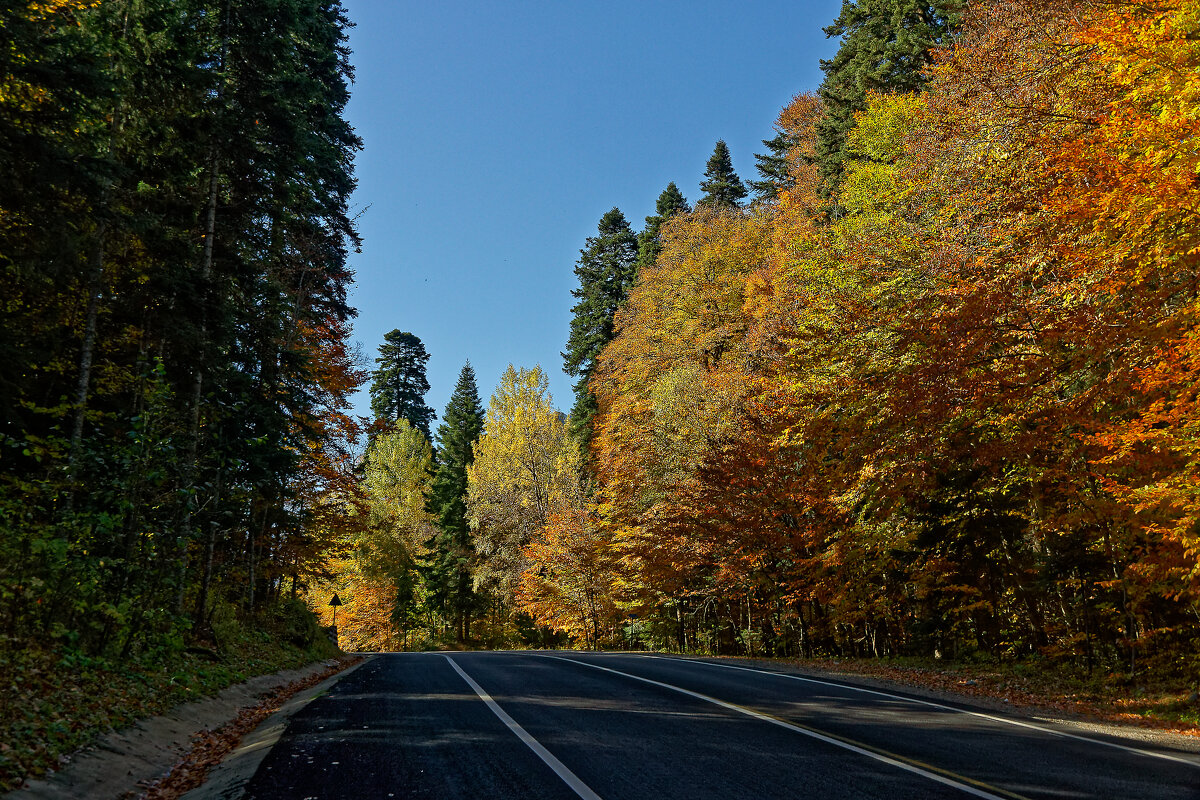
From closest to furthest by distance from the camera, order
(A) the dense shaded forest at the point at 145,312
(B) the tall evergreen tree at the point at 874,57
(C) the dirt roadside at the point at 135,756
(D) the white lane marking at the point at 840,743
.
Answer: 1. (D) the white lane marking at the point at 840,743
2. (C) the dirt roadside at the point at 135,756
3. (A) the dense shaded forest at the point at 145,312
4. (B) the tall evergreen tree at the point at 874,57

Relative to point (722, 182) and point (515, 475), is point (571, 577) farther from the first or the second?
point (722, 182)

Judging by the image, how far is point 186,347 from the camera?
12711 mm

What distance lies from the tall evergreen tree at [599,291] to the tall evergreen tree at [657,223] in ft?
5.09

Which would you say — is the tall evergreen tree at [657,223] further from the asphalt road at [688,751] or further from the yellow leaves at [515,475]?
the asphalt road at [688,751]

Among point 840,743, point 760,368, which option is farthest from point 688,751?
point 760,368

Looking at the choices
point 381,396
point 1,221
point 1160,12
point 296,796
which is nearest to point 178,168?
point 1,221

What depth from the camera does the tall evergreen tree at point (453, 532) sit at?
150 ft

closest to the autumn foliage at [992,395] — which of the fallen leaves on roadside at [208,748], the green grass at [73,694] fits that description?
the fallen leaves on roadside at [208,748]

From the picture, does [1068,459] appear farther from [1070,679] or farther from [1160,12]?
[1160,12]

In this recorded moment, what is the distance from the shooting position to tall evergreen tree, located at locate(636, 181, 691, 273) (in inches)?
1825

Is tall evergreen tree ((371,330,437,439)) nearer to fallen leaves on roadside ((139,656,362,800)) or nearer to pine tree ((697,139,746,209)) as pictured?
pine tree ((697,139,746,209))

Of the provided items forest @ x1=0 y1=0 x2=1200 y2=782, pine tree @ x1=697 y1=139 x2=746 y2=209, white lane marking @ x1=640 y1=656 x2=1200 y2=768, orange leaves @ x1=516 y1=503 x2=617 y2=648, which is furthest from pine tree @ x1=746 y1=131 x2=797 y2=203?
white lane marking @ x1=640 y1=656 x2=1200 y2=768

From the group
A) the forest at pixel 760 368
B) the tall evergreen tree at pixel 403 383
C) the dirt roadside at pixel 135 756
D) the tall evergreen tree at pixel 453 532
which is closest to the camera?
the dirt roadside at pixel 135 756

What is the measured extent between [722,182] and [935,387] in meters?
39.2
